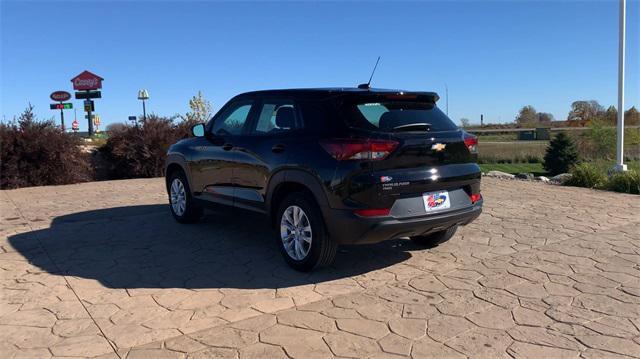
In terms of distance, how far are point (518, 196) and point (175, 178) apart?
20.8 feet

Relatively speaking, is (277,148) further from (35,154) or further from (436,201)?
(35,154)

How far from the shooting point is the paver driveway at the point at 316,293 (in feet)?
11.2

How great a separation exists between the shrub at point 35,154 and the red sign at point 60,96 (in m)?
32.9

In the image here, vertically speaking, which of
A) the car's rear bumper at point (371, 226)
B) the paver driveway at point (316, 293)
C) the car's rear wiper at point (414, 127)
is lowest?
the paver driveway at point (316, 293)

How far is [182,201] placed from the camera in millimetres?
7027

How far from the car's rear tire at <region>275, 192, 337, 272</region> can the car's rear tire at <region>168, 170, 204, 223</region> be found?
2179 mm

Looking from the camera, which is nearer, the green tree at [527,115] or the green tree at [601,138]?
the green tree at [601,138]

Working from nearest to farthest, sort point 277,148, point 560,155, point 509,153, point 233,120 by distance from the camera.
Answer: point 277,148 < point 233,120 < point 560,155 < point 509,153

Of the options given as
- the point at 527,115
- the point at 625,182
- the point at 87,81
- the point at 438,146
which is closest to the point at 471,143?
the point at 438,146

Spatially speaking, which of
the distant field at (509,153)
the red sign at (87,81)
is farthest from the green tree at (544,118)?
the red sign at (87,81)

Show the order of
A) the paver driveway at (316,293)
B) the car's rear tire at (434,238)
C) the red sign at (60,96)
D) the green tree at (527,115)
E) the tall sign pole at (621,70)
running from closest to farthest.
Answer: the paver driveway at (316,293), the car's rear tire at (434,238), the tall sign pole at (621,70), the red sign at (60,96), the green tree at (527,115)

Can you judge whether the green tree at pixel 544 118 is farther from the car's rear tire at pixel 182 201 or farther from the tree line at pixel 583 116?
the car's rear tire at pixel 182 201

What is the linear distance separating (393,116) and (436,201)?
0.88 m

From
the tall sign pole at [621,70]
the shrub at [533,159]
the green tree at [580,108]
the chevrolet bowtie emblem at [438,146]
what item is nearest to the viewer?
the chevrolet bowtie emblem at [438,146]
